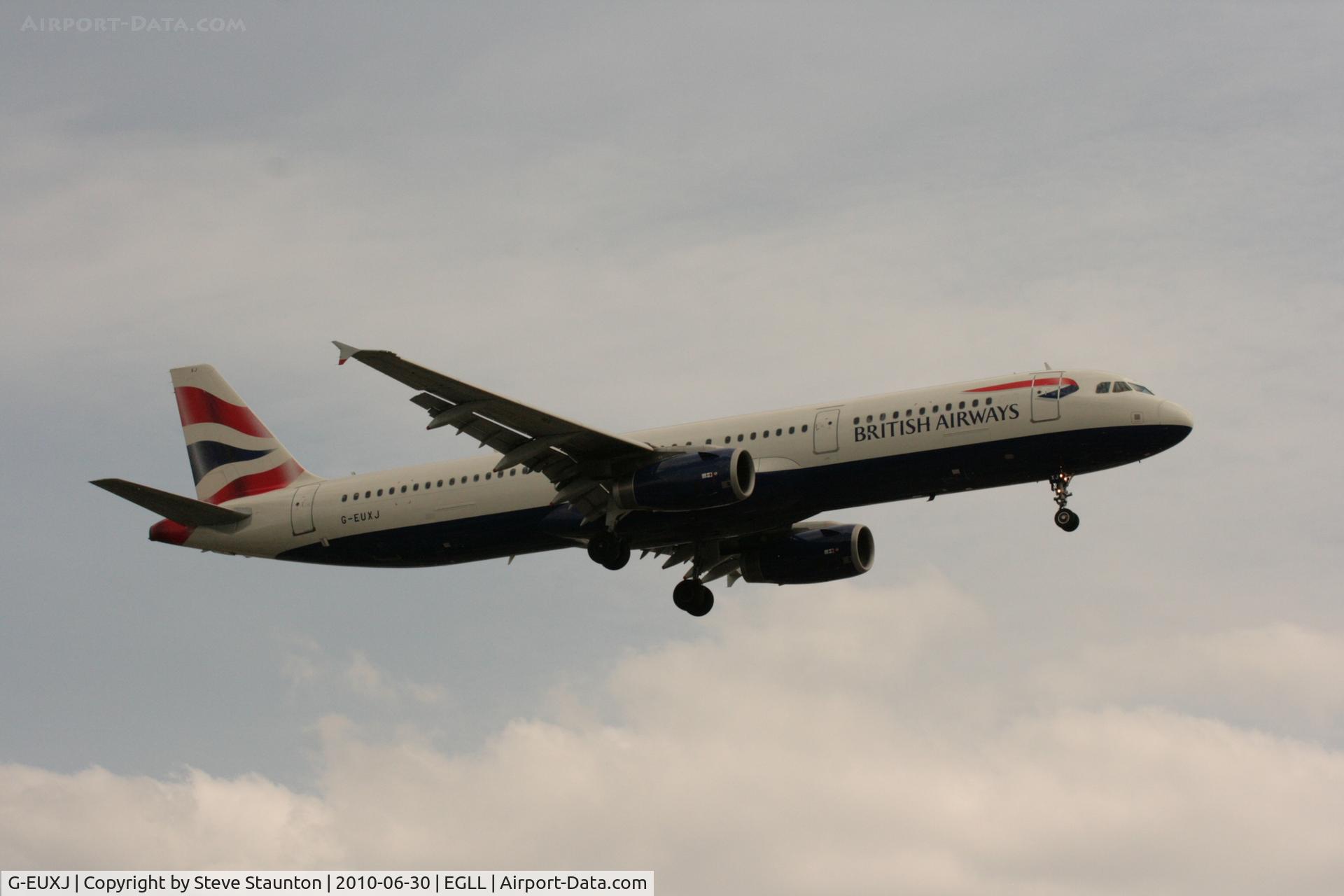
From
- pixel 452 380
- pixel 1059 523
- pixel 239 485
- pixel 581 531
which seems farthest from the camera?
pixel 239 485

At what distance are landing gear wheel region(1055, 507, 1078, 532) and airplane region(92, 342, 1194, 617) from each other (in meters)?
0.04

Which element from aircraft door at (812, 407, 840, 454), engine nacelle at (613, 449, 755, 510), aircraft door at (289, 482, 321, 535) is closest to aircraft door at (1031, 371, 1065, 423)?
aircraft door at (812, 407, 840, 454)

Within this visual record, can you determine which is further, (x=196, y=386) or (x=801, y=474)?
(x=196, y=386)

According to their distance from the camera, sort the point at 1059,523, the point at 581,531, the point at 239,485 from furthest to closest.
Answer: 1. the point at 239,485
2. the point at 581,531
3. the point at 1059,523

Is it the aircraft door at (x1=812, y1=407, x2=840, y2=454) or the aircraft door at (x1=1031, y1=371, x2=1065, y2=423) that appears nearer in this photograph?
the aircraft door at (x1=1031, y1=371, x2=1065, y2=423)

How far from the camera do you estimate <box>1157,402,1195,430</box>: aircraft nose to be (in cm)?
4169

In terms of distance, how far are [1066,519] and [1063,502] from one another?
0.50m

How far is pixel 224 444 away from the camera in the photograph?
174ft

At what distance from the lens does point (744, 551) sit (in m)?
50.6

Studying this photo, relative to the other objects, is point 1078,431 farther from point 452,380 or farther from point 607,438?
point 452,380

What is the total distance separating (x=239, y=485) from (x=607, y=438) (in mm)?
15251

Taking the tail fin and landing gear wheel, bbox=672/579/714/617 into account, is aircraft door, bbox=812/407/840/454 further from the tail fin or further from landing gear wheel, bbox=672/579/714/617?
the tail fin

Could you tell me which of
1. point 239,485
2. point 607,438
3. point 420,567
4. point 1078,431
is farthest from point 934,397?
point 239,485

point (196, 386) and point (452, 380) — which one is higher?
point (196, 386)
